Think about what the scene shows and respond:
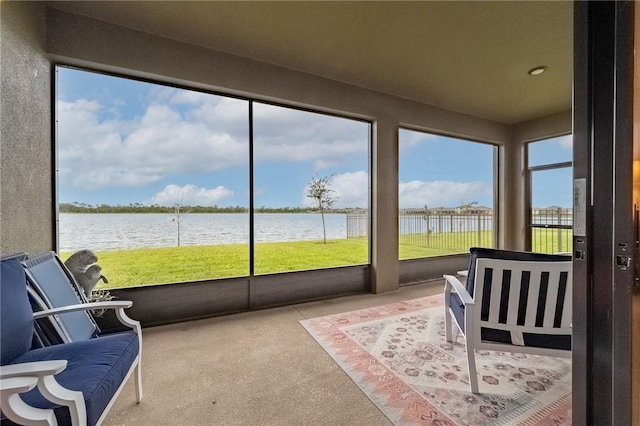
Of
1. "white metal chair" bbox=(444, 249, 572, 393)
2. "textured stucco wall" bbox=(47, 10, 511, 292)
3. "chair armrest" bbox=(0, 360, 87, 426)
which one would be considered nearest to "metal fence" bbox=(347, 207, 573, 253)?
"textured stucco wall" bbox=(47, 10, 511, 292)

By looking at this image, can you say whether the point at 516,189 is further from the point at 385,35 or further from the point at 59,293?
the point at 59,293

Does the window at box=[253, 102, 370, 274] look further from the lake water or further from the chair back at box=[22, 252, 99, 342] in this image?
the chair back at box=[22, 252, 99, 342]

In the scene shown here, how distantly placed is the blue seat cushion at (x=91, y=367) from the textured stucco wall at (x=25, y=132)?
3.01 feet

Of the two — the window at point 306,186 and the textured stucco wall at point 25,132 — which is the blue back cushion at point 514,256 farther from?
the textured stucco wall at point 25,132

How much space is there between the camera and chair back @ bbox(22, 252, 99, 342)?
1538mm

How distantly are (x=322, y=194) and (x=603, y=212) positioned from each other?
3.20m

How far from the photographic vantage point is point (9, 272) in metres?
1.33

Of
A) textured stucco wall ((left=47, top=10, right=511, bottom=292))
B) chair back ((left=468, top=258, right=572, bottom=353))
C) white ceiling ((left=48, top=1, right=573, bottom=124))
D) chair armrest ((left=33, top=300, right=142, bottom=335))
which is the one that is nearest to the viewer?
chair armrest ((left=33, top=300, right=142, bottom=335))

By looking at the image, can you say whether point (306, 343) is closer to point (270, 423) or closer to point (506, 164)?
point (270, 423)

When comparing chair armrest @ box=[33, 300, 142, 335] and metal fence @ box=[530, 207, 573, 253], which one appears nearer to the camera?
chair armrest @ box=[33, 300, 142, 335]

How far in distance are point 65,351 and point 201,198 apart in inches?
82.8

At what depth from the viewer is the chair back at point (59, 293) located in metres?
1.54

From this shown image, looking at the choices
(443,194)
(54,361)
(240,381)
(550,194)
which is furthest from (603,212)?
(550,194)

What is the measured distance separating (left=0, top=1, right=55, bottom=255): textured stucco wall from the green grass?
63 cm
